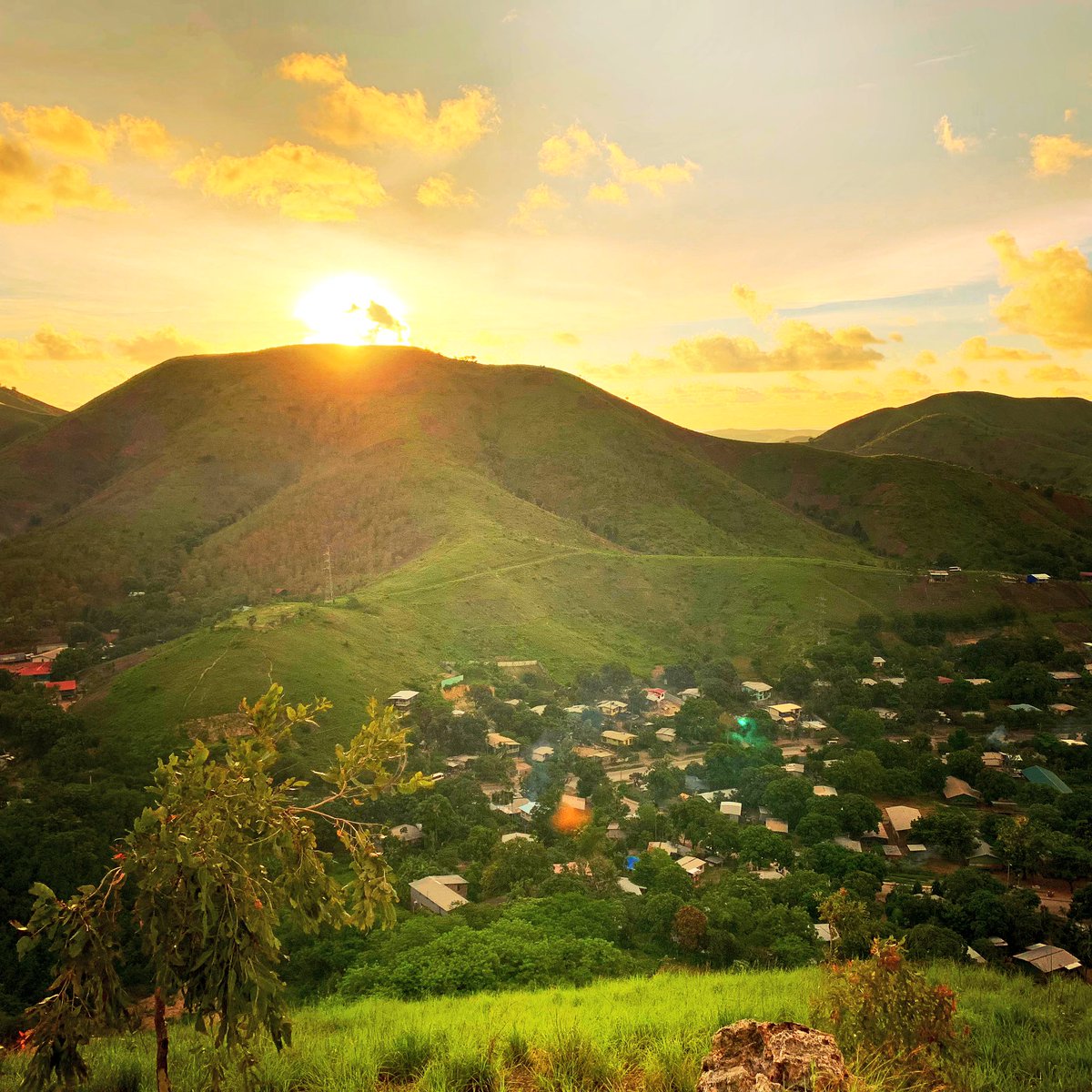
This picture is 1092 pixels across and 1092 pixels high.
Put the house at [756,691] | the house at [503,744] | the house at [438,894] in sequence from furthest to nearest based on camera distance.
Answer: the house at [756,691] < the house at [503,744] < the house at [438,894]

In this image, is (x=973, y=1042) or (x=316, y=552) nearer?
(x=973, y=1042)

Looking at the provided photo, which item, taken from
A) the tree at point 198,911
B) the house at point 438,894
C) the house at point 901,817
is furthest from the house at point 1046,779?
the tree at point 198,911

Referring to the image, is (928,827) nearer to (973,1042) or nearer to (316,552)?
(973,1042)

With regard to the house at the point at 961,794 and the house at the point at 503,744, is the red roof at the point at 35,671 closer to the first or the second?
the house at the point at 503,744

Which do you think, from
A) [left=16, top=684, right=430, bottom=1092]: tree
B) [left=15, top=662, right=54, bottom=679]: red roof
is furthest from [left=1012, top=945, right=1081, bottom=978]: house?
[left=15, top=662, right=54, bottom=679]: red roof

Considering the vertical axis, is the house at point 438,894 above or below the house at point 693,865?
above

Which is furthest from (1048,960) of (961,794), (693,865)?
(961,794)

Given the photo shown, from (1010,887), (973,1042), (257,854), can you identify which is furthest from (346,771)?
(1010,887)

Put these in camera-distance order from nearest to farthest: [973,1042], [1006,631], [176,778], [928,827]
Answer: [176,778] → [973,1042] → [928,827] → [1006,631]
